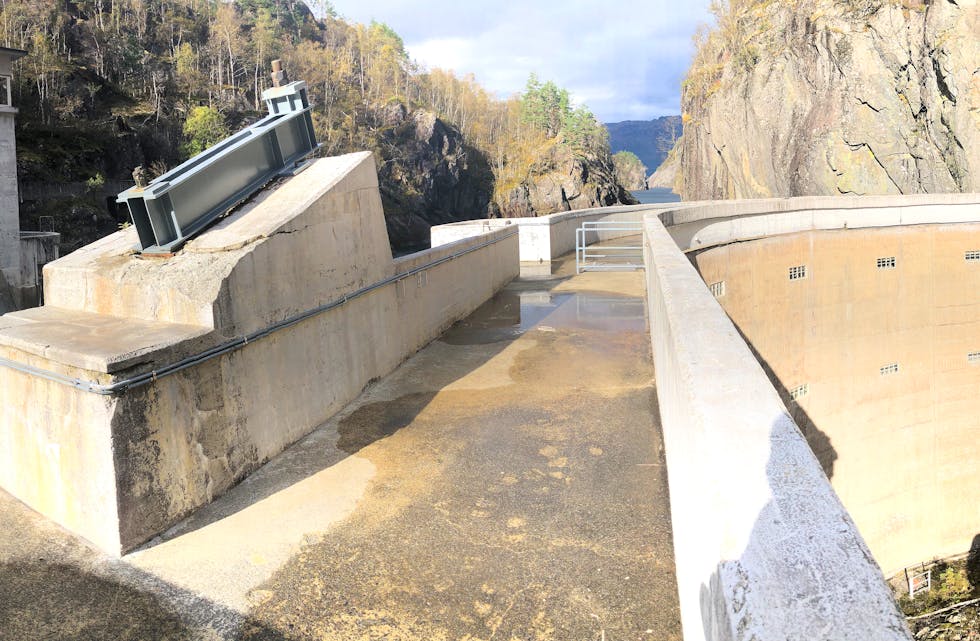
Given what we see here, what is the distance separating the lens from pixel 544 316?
471 inches

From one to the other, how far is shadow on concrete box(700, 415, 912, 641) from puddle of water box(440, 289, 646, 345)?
853cm

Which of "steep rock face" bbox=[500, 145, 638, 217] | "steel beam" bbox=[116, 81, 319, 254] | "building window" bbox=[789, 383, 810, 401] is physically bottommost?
"building window" bbox=[789, 383, 810, 401]

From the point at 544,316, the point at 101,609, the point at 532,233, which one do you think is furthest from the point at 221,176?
the point at 532,233

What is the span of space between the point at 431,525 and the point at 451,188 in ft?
286

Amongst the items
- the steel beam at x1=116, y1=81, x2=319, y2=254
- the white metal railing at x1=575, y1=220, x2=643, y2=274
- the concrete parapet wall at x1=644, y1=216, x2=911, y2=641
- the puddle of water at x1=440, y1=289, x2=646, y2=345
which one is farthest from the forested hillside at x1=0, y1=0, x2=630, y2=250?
the concrete parapet wall at x1=644, y1=216, x2=911, y2=641

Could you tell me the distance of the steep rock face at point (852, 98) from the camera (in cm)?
2603

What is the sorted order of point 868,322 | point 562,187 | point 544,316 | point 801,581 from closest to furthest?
point 801,581 < point 544,316 < point 868,322 < point 562,187

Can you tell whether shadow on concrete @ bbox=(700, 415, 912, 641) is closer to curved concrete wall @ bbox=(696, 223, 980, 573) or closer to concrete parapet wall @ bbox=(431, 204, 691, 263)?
curved concrete wall @ bbox=(696, 223, 980, 573)

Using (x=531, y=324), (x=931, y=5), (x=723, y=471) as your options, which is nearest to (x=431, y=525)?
(x=723, y=471)

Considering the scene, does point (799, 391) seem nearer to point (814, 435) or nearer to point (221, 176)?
point (814, 435)

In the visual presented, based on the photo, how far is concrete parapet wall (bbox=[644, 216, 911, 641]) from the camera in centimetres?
125

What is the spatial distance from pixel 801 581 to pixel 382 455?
15.9ft

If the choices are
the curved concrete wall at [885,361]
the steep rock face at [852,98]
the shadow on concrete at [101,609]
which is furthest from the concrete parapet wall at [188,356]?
the steep rock face at [852,98]

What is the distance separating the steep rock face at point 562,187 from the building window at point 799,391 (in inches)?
2769
